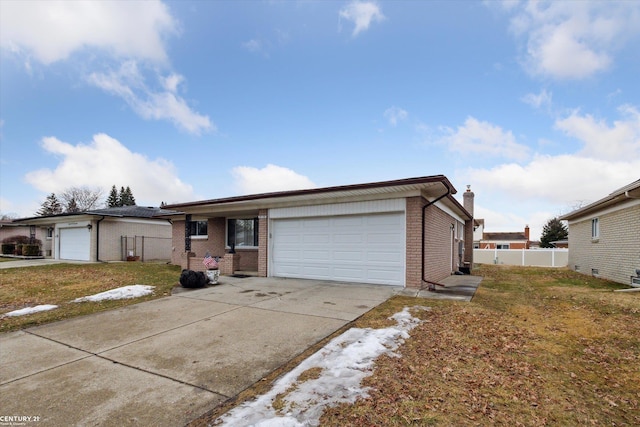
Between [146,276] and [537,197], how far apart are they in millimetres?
33062

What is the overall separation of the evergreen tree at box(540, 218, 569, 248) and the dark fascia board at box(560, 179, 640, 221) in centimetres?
2981

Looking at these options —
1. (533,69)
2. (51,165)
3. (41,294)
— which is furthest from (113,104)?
(533,69)

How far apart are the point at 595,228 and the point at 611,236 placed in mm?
2489

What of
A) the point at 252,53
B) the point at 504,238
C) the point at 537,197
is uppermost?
the point at 252,53

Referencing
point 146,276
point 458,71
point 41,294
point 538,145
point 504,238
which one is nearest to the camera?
point 41,294

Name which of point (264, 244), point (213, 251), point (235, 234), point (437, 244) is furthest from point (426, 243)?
point (213, 251)

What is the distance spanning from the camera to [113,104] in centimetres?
1620

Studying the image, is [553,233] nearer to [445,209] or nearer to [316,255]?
[445,209]

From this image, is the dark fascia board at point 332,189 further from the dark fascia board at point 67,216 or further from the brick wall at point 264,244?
the dark fascia board at point 67,216

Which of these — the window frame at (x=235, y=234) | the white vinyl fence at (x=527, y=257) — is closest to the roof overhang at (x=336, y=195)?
the window frame at (x=235, y=234)

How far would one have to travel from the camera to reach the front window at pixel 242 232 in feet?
48.7

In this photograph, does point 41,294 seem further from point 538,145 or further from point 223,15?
point 538,145

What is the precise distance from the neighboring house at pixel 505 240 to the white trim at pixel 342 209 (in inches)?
1480

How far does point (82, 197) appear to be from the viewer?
51750mm
